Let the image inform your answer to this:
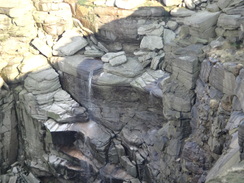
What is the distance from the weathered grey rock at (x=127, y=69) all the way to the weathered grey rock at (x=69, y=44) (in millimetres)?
2339

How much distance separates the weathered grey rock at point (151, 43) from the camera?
49.5 ft

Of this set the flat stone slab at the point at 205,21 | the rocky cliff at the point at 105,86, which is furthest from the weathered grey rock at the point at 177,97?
the flat stone slab at the point at 205,21

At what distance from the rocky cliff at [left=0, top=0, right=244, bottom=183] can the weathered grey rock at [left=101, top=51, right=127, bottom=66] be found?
1.8 inches

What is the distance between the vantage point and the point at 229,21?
32.0 feet

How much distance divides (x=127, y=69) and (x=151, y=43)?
1.66 m

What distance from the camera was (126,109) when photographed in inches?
591

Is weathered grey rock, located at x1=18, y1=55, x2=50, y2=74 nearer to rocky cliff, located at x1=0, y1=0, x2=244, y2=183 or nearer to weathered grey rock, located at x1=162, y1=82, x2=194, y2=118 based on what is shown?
rocky cliff, located at x1=0, y1=0, x2=244, y2=183

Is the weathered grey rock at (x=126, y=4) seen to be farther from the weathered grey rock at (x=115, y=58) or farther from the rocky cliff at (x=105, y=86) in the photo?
the weathered grey rock at (x=115, y=58)

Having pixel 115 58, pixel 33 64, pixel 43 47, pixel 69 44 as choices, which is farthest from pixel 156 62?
pixel 33 64

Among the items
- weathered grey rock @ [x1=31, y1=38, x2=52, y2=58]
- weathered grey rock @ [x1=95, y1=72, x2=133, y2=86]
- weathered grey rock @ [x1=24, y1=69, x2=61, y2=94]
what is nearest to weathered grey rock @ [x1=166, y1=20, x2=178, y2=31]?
weathered grey rock @ [x1=95, y1=72, x2=133, y2=86]

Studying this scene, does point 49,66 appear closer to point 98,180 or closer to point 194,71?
point 98,180

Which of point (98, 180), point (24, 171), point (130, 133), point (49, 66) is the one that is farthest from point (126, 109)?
point (24, 171)

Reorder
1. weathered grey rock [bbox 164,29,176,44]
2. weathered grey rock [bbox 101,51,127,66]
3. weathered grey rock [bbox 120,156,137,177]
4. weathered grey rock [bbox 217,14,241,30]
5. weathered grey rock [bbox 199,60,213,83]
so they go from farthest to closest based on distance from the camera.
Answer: weathered grey rock [bbox 164,29,176,44]
weathered grey rock [bbox 101,51,127,66]
weathered grey rock [bbox 120,156,137,177]
weathered grey rock [bbox 217,14,241,30]
weathered grey rock [bbox 199,60,213,83]

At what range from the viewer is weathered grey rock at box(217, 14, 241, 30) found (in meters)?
9.58
